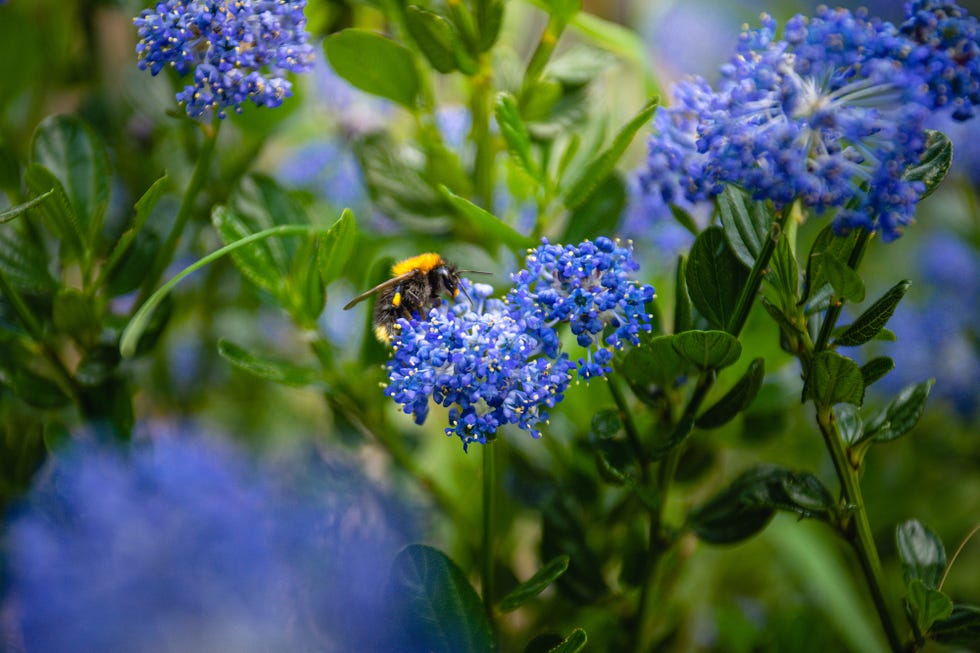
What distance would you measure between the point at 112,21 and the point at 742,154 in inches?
42.5

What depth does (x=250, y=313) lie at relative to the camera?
1.14m

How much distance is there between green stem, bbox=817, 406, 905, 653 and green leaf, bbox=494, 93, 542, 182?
0.99ft

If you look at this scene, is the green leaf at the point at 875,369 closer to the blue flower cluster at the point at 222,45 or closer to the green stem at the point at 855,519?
the green stem at the point at 855,519

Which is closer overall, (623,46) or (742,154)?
(742,154)

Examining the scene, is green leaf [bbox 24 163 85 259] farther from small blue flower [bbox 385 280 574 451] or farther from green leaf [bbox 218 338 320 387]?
small blue flower [bbox 385 280 574 451]

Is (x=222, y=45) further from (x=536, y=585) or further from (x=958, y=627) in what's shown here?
(x=958, y=627)

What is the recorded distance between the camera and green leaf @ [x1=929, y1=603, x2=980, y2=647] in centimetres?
64

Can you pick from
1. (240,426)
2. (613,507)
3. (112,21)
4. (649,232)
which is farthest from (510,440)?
(112,21)

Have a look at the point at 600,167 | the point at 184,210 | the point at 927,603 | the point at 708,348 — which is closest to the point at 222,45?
the point at 184,210

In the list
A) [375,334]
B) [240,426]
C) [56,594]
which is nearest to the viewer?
[56,594]

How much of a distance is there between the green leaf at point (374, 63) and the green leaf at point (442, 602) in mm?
413

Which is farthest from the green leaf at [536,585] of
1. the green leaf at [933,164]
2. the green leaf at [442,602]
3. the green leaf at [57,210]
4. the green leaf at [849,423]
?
the green leaf at [57,210]

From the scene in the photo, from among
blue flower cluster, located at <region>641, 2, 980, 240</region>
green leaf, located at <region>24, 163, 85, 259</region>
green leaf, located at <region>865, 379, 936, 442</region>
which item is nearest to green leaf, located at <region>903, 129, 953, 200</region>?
blue flower cluster, located at <region>641, 2, 980, 240</region>

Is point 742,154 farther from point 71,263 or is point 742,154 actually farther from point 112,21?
point 112,21
